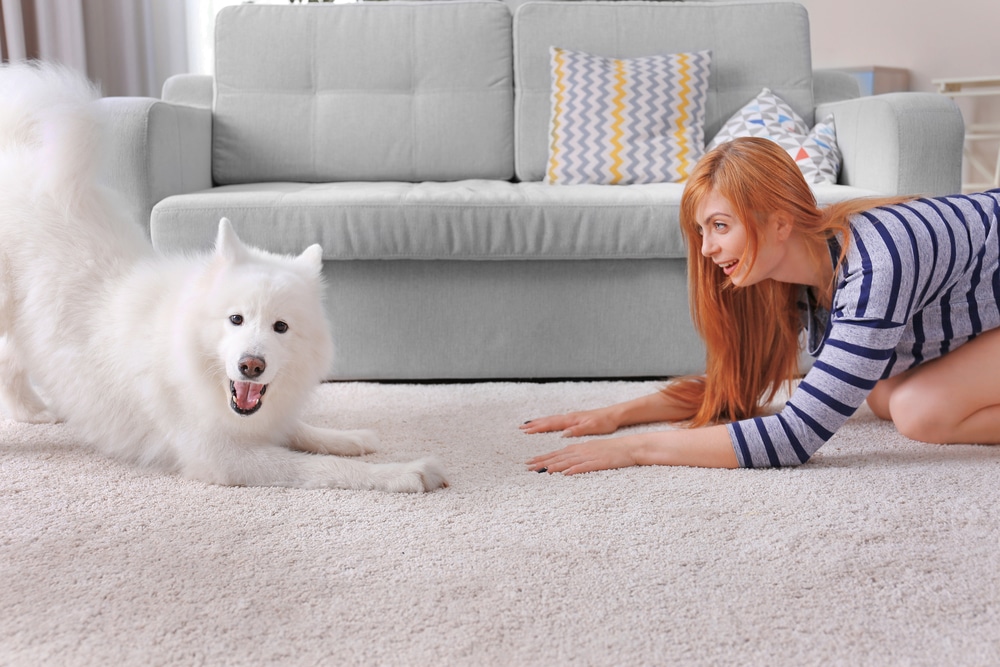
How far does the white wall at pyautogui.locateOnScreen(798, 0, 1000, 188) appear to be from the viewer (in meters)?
5.11

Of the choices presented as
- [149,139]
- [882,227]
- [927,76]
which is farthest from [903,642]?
[927,76]

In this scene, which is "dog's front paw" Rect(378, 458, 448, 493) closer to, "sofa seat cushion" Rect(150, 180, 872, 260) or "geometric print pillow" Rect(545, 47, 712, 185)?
"sofa seat cushion" Rect(150, 180, 872, 260)

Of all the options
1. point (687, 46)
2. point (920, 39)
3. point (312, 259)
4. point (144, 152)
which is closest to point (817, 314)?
point (312, 259)

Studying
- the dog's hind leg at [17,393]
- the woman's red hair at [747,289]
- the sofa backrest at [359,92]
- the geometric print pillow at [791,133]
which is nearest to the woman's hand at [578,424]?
the woman's red hair at [747,289]

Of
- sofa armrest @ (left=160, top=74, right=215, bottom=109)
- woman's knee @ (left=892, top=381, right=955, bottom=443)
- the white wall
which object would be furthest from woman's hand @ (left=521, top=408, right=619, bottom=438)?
the white wall

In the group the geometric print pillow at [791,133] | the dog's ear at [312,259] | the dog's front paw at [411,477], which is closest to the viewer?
the dog's front paw at [411,477]

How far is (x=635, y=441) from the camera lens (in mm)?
1594

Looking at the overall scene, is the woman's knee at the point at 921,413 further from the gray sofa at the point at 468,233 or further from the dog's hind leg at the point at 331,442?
the dog's hind leg at the point at 331,442

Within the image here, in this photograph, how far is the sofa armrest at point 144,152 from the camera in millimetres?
2180

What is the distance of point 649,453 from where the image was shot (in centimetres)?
158

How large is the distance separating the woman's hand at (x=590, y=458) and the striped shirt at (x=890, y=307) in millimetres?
206

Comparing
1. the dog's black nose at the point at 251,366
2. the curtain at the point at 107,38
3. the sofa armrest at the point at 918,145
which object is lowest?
the dog's black nose at the point at 251,366

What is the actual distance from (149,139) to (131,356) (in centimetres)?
92

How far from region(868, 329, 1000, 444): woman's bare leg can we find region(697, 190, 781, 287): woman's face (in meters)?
0.44
